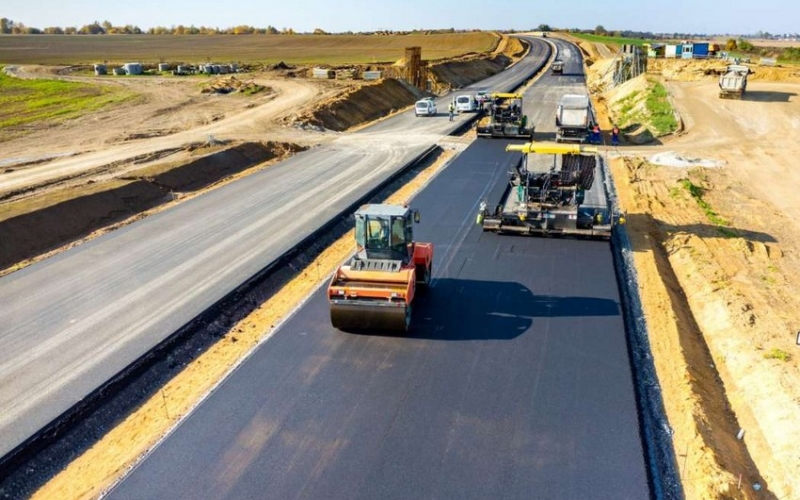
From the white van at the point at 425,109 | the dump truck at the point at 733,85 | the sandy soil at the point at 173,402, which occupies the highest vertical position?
the dump truck at the point at 733,85

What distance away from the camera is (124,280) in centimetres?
1488

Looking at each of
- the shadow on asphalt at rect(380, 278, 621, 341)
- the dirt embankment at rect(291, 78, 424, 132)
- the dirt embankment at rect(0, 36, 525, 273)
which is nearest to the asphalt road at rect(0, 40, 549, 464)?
the dirt embankment at rect(0, 36, 525, 273)

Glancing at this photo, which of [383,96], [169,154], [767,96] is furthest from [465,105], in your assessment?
[169,154]

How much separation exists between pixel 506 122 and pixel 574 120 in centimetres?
352

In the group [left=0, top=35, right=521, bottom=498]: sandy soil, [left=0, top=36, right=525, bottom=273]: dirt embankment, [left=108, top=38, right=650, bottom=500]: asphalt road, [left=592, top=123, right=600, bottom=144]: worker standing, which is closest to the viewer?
[left=108, top=38, right=650, bottom=500]: asphalt road

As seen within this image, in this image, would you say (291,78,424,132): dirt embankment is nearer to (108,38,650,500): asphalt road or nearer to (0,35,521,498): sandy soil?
(0,35,521,498): sandy soil

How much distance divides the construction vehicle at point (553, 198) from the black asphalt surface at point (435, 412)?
3.14 metres

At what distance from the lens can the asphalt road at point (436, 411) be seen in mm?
8172

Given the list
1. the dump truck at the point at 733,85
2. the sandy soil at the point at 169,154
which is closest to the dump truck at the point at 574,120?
the sandy soil at the point at 169,154

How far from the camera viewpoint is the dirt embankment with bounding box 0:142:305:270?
704 inches

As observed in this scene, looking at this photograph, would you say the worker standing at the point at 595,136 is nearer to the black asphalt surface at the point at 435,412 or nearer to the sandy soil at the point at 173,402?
the black asphalt surface at the point at 435,412

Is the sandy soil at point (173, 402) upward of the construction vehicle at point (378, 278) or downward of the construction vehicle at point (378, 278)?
downward

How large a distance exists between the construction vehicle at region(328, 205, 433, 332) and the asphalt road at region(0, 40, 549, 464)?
11.7ft

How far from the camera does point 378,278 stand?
1180 cm
